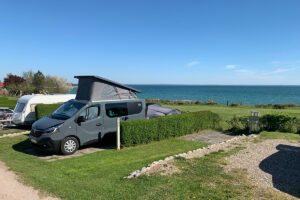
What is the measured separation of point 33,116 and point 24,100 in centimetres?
123

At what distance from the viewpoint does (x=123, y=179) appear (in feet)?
18.9

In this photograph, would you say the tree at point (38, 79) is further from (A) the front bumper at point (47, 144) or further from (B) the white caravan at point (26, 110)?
(A) the front bumper at point (47, 144)

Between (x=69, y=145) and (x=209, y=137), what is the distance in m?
7.14

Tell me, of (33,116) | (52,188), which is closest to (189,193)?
(52,188)

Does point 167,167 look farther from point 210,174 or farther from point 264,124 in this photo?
point 264,124

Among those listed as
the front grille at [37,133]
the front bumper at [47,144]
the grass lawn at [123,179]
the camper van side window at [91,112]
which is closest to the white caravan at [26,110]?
the grass lawn at [123,179]

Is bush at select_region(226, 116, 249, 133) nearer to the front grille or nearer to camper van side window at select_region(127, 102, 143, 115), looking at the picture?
camper van side window at select_region(127, 102, 143, 115)

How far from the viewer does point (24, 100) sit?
14438 millimetres

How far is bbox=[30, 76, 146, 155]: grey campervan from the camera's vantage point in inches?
333

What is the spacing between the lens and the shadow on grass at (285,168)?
5301 mm

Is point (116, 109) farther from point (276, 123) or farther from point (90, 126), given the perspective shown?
point (276, 123)

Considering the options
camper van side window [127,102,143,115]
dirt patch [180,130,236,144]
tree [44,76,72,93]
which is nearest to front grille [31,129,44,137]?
camper van side window [127,102,143,115]

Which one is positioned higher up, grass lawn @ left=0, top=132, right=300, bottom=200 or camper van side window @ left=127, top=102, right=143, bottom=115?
camper van side window @ left=127, top=102, right=143, bottom=115

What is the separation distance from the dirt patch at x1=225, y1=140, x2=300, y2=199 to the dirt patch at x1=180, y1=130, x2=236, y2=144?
1987mm
